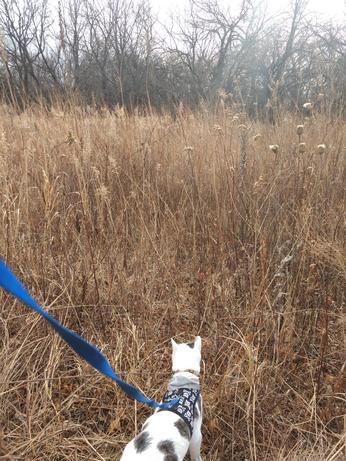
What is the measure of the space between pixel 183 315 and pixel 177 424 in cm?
77

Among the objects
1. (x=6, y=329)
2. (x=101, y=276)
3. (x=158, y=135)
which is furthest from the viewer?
(x=158, y=135)

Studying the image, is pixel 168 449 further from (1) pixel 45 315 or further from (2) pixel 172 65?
(2) pixel 172 65

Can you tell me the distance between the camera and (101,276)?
174 cm

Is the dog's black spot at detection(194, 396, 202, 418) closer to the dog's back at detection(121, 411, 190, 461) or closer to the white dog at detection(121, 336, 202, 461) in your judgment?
the white dog at detection(121, 336, 202, 461)

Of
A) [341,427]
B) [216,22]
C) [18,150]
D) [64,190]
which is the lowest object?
[341,427]

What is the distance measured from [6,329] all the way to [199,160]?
1.88m

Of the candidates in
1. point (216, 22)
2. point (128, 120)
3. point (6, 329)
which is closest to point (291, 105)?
point (128, 120)

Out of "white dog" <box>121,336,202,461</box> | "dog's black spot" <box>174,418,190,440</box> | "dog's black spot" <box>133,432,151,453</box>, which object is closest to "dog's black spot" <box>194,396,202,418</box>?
"white dog" <box>121,336,202,461</box>

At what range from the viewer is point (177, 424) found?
965mm

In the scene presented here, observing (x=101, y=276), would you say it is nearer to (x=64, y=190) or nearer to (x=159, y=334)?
(x=159, y=334)

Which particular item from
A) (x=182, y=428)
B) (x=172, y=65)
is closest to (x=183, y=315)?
(x=182, y=428)

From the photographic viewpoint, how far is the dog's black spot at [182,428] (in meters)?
0.96

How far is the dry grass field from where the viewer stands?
48.6 inches

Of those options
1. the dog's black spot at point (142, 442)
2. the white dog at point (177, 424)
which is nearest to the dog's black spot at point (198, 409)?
the white dog at point (177, 424)
